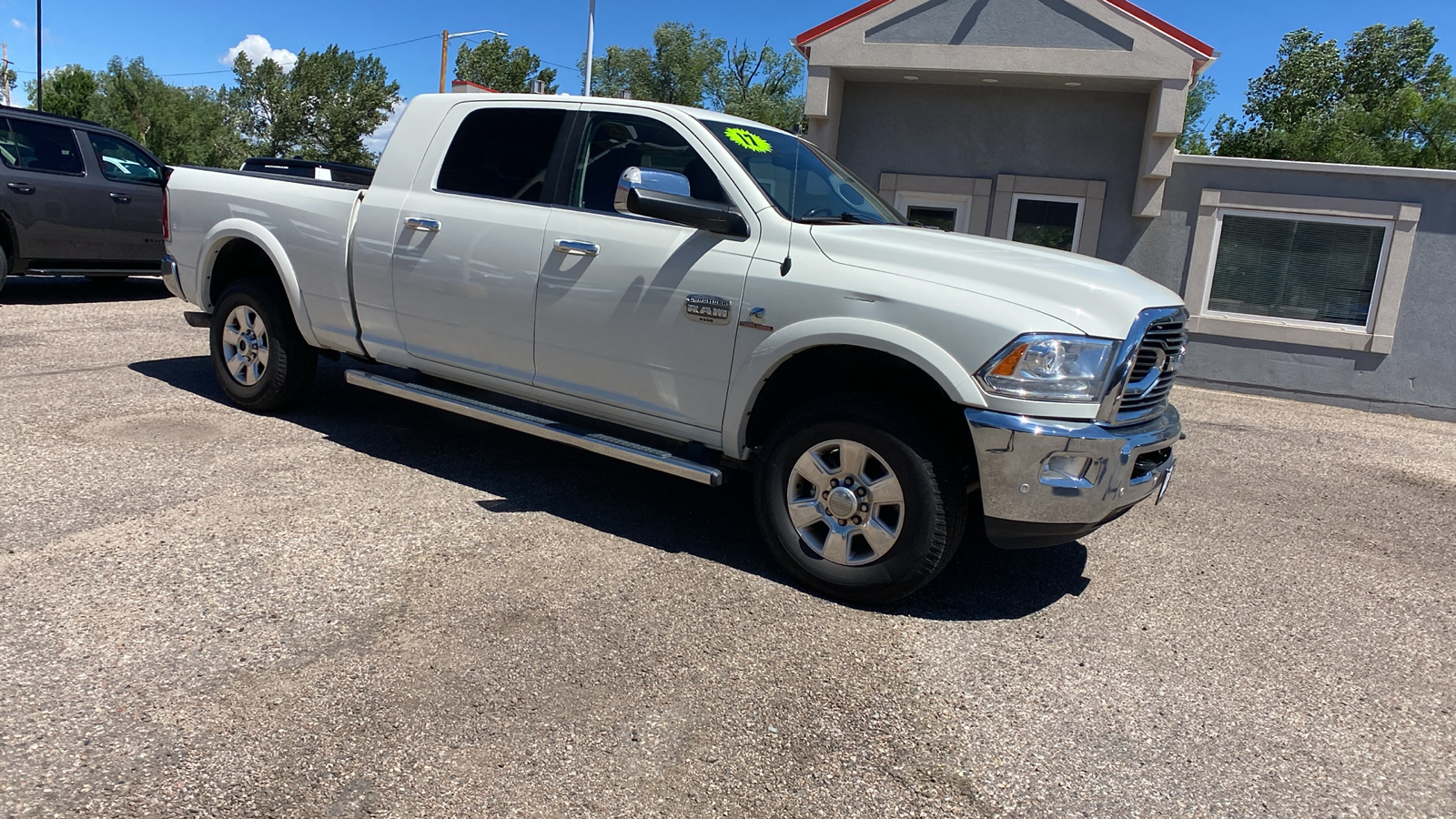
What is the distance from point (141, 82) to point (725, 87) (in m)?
40.7

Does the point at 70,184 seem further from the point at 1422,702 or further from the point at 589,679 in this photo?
the point at 1422,702

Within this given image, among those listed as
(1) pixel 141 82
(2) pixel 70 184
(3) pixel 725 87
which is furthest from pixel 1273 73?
(1) pixel 141 82

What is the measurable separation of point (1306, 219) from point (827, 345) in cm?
981

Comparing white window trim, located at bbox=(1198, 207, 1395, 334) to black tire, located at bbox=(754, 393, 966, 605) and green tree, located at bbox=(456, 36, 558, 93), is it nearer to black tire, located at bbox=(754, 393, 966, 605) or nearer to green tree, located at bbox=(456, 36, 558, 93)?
black tire, located at bbox=(754, 393, 966, 605)

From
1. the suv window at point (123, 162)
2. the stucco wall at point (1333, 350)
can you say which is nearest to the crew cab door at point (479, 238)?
the suv window at point (123, 162)

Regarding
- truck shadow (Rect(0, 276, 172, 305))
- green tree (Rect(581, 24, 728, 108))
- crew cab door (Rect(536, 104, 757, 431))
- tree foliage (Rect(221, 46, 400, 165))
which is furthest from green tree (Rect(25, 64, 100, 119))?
crew cab door (Rect(536, 104, 757, 431))

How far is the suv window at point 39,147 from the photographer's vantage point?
9.93m

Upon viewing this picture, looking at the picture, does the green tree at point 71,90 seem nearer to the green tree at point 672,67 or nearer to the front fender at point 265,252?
the green tree at point 672,67

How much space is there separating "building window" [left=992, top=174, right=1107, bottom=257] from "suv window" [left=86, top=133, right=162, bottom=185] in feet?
33.0

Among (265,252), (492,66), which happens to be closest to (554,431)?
(265,252)

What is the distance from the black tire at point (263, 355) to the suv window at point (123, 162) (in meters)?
5.97

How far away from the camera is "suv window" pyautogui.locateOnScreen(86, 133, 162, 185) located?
10750 mm

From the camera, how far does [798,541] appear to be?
4145 mm

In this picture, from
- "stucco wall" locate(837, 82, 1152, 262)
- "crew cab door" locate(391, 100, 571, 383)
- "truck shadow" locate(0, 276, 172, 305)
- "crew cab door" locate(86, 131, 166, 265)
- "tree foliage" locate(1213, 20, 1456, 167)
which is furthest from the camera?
"tree foliage" locate(1213, 20, 1456, 167)
